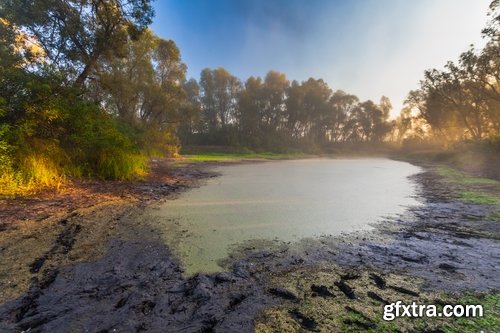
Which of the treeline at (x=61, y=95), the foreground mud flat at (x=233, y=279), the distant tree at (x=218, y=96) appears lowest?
the foreground mud flat at (x=233, y=279)

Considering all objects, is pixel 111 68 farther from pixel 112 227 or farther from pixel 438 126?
pixel 438 126

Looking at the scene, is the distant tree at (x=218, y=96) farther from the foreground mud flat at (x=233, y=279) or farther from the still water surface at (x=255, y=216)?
the foreground mud flat at (x=233, y=279)

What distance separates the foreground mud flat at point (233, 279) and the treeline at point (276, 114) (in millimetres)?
40801

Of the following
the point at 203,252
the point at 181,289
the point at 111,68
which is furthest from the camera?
the point at 111,68

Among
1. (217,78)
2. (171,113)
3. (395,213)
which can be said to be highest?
(217,78)

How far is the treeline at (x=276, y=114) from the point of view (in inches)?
1866

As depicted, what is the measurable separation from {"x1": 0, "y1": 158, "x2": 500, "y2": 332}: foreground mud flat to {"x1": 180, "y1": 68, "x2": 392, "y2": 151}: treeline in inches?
1606

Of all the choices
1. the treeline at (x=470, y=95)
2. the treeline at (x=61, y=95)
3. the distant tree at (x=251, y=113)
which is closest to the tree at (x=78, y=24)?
the treeline at (x=61, y=95)

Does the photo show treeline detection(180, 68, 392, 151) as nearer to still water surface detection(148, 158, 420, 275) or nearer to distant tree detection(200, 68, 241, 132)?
distant tree detection(200, 68, 241, 132)

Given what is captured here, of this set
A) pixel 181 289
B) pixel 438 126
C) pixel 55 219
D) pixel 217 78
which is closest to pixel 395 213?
pixel 181 289

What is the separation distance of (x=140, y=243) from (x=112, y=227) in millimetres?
959

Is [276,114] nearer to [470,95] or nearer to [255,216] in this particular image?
[470,95]

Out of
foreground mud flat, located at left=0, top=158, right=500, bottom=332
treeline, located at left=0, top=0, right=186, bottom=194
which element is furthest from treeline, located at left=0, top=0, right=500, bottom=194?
foreground mud flat, located at left=0, top=158, right=500, bottom=332

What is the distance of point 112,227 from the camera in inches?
170
